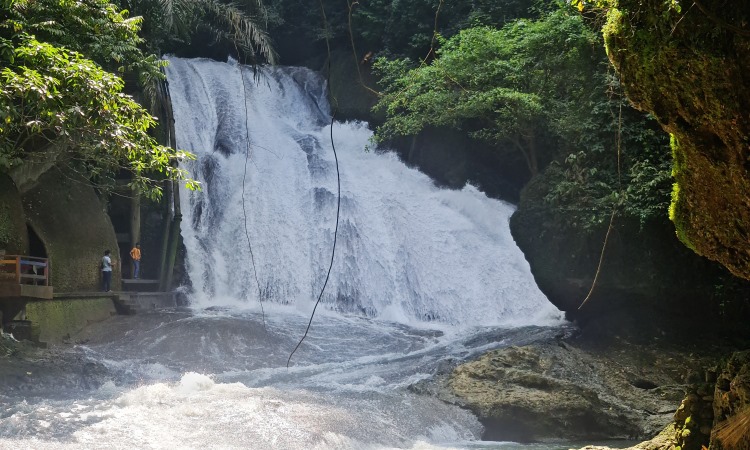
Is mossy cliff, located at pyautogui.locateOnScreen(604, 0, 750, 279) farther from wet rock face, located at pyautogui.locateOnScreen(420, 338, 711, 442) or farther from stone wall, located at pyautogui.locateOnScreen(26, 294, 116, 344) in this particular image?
stone wall, located at pyautogui.locateOnScreen(26, 294, 116, 344)

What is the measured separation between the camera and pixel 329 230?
66.2 ft

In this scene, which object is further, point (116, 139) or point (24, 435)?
point (116, 139)

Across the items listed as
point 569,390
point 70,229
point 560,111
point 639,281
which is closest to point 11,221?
point 70,229

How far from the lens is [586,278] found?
1541 cm

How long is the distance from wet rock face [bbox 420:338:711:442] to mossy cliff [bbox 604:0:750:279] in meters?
6.11

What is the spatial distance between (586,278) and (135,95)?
12310 mm

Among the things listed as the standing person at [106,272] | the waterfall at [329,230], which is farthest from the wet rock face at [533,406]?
the standing person at [106,272]

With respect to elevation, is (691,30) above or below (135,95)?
below

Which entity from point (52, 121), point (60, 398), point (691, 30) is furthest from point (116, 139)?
point (691, 30)

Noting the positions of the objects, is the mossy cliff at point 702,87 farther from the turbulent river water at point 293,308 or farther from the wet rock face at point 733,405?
the turbulent river water at point 293,308

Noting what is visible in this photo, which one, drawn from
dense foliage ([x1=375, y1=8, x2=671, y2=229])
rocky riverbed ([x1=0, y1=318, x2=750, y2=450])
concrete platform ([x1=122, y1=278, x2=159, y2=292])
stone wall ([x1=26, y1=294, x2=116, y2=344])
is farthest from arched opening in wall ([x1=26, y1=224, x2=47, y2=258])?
dense foliage ([x1=375, y1=8, x2=671, y2=229])

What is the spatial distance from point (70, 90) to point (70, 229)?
6897 millimetres

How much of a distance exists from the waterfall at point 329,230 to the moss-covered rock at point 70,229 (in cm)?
332

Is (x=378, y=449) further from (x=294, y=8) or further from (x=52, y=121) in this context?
(x=294, y=8)
